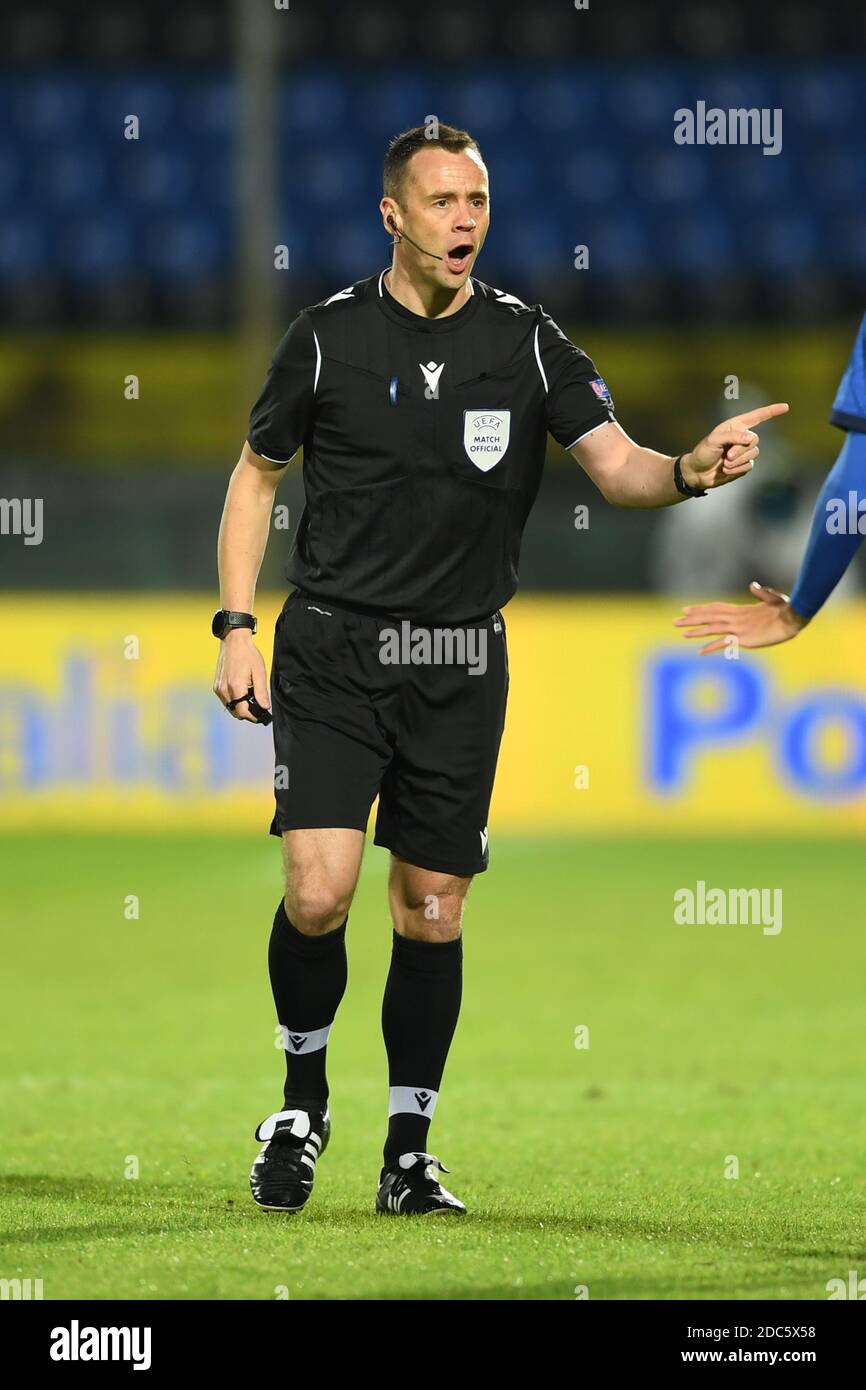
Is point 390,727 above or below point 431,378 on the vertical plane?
below

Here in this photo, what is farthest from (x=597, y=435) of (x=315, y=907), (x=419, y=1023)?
(x=419, y=1023)

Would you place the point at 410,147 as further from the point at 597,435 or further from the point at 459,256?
the point at 597,435

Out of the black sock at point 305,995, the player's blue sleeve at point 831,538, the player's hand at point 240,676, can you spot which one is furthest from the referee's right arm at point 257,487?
the player's blue sleeve at point 831,538

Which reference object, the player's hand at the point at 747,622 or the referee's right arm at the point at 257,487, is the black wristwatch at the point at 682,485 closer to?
the player's hand at the point at 747,622

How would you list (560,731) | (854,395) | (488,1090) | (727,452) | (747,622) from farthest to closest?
(560,731)
(488,1090)
(747,622)
(854,395)
(727,452)

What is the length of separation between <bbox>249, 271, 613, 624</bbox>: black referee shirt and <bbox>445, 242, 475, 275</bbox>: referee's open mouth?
0.19m

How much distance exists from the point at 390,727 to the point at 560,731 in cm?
746

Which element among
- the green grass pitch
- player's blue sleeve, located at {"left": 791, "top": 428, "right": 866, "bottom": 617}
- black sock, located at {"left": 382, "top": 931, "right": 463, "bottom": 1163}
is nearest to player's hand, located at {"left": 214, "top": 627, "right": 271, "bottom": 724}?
black sock, located at {"left": 382, "top": 931, "right": 463, "bottom": 1163}

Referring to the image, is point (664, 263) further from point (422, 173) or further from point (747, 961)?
point (422, 173)

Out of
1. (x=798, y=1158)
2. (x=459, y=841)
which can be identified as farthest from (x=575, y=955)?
(x=459, y=841)

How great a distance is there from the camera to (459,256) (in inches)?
172

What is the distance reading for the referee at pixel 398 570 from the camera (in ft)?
14.7

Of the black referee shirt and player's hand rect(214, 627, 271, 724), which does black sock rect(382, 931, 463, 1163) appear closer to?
player's hand rect(214, 627, 271, 724)

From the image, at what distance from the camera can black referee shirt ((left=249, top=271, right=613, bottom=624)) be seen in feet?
14.7
